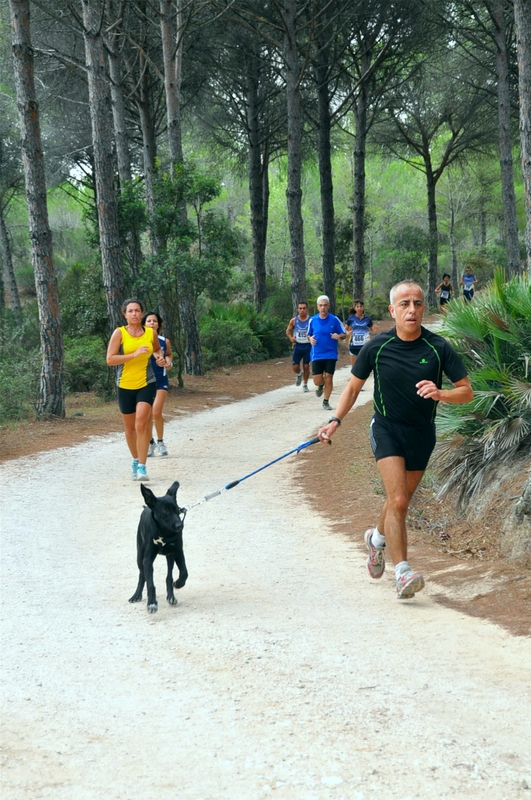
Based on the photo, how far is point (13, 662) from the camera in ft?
16.5

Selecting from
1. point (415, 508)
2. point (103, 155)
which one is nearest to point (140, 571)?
point (415, 508)

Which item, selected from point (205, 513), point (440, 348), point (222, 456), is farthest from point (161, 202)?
point (440, 348)

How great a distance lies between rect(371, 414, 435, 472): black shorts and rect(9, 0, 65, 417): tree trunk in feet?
36.8

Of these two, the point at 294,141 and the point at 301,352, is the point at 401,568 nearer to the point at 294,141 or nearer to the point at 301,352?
the point at 301,352

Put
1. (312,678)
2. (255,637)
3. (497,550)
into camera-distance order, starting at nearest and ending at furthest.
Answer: (312,678) < (255,637) < (497,550)

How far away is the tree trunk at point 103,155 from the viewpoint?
1719cm

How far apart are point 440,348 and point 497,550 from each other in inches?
85.1

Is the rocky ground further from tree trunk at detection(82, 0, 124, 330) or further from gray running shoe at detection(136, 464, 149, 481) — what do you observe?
tree trunk at detection(82, 0, 124, 330)

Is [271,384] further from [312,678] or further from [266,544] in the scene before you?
[312,678]

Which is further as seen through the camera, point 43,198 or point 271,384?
point 271,384

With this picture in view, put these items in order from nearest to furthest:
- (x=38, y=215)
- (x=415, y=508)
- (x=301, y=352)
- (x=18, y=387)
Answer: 1. (x=415, y=508)
2. (x=38, y=215)
3. (x=18, y=387)
4. (x=301, y=352)

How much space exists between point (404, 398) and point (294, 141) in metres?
20.2

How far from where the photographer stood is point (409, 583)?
5816 millimetres

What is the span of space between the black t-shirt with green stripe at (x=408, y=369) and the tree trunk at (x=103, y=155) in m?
13.1
